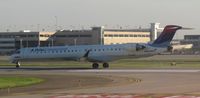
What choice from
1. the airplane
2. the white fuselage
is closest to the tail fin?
the airplane

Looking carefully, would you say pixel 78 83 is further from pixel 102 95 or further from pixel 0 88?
pixel 102 95

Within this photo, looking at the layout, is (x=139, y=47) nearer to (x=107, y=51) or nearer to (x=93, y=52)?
(x=107, y=51)

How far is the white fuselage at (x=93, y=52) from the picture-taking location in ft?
245

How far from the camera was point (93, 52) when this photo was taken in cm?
7700

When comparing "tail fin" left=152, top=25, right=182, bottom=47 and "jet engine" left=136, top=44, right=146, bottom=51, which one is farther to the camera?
"tail fin" left=152, top=25, right=182, bottom=47

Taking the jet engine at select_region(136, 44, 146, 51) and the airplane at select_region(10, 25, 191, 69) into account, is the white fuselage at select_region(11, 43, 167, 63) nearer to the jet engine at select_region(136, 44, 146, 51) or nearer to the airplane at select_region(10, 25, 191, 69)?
the airplane at select_region(10, 25, 191, 69)

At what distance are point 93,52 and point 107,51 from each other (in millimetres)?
2059

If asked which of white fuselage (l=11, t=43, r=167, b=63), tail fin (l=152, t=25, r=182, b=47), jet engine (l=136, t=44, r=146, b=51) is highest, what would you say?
tail fin (l=152, t=25, r=182, b=47)

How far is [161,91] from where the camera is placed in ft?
119

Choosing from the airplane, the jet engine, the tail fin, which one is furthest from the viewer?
the tail fin

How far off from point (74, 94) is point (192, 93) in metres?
7.65

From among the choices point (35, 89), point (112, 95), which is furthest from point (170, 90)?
point (35, 89)

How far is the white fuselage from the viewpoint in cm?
7469

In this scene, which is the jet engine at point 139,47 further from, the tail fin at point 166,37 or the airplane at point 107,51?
the tail fin at point 166,37
